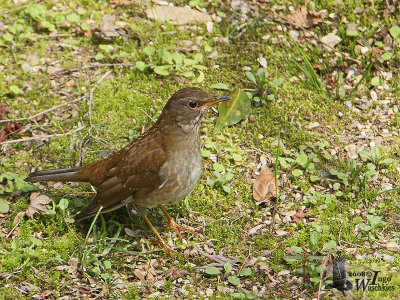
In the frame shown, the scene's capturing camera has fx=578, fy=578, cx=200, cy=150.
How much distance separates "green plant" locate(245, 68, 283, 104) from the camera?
687cm

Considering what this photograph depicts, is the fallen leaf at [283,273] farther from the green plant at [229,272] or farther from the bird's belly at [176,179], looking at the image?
the bird's belly at [176,179]

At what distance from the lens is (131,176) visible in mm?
5617

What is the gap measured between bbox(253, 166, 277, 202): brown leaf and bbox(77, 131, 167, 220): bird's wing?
1.18 m

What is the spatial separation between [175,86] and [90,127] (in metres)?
1.16

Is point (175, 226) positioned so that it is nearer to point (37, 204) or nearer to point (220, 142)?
point (220, 142)

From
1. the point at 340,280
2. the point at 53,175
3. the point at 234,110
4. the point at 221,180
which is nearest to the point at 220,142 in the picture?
the point at 234,110

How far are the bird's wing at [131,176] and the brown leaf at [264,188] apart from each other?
3.87ft

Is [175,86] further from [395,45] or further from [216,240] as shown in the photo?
[395,45]

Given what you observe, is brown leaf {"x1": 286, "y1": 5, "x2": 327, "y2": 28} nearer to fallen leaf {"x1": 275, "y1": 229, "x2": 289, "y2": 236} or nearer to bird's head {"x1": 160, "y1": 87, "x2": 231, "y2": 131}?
bird's head {"x1": 160, "y1": 87, "x2": 231, "y2": 131}

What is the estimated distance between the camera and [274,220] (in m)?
5.92

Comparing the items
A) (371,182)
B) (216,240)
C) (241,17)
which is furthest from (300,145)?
(241,17)

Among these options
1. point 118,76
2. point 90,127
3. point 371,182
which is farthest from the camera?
point 118,76

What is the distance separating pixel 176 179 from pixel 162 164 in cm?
20

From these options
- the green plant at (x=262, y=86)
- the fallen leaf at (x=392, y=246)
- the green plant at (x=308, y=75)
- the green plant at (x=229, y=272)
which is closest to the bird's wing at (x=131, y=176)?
the green plant at (x=229, y=272)
